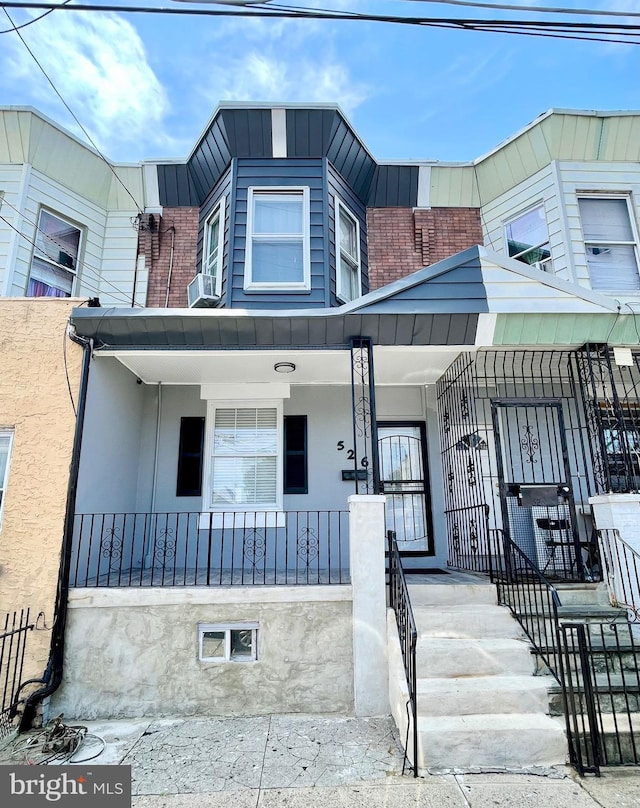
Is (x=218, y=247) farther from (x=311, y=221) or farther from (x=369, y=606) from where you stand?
(x=369, y=606)

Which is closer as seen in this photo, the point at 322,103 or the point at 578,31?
the point at 578,31

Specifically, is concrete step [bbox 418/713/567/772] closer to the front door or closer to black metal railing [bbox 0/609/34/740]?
the front door

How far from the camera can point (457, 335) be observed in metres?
5.64

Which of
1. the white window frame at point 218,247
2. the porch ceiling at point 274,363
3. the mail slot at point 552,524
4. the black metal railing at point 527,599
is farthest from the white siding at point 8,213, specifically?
the mail slot at point 552,524

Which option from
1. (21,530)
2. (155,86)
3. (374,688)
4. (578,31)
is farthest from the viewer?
(155,86)

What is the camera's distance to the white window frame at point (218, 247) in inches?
282

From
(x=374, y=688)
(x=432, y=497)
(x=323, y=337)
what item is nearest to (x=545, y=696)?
(x=374, y=688)

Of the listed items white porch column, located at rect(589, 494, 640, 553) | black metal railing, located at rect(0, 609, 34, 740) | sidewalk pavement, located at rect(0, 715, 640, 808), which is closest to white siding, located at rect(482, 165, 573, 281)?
white porch column, located at rect(589, 494, 640, 553)

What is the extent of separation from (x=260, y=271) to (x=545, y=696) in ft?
18.7

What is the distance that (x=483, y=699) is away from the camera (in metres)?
3.87

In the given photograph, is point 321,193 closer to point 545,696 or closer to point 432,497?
point 432,497

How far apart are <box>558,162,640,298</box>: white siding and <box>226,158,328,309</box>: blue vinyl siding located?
3571 mm

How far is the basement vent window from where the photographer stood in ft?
15.8

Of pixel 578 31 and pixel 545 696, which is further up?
pixel 578 31
